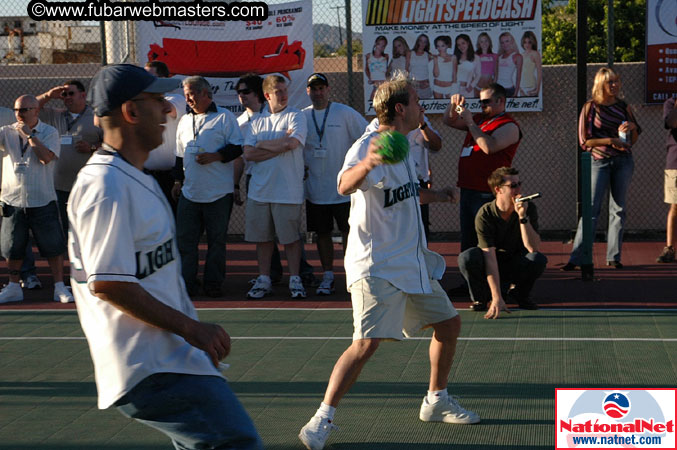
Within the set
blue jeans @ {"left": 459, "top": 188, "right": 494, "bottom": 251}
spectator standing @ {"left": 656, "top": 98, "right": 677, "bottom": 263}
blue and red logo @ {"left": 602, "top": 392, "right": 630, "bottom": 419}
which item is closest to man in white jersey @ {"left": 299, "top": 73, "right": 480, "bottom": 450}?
blue and red logo @ {"left": 602, "top": 392, "right": 630, "bottom": 419}

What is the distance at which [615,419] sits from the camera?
5.18 m

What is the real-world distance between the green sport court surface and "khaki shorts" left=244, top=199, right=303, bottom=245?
0.87 metres

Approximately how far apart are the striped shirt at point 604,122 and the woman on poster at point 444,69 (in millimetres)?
2441

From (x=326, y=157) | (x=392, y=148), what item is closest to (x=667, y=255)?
(x=326, y=157)

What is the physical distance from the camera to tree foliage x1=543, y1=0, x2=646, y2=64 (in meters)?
23.8

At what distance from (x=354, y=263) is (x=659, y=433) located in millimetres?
1842

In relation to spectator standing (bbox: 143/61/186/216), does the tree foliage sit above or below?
above

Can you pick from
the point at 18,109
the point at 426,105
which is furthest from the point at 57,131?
the point at 426,105

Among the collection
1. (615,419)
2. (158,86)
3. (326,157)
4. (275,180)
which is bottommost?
(615,419)

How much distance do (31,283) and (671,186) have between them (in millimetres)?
7338

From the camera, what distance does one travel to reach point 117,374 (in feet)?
9.96

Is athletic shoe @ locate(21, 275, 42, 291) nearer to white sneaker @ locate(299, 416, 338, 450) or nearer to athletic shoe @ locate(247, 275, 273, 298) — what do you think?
athletic shoe @ locate(247, 275, 273, 298)

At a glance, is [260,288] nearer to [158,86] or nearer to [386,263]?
[386,263]

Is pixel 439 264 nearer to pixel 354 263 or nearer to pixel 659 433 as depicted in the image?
pixel 354 263
